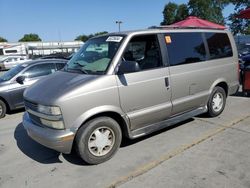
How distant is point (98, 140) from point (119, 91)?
0.82m

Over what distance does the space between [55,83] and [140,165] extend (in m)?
1.82

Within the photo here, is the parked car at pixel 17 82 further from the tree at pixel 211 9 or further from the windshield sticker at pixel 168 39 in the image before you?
the tree at pixel 211 9

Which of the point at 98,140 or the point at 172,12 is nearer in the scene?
the point at 98,140

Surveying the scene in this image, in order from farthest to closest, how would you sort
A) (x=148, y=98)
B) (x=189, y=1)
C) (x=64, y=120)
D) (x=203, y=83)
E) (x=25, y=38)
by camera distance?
(x=25, y=38)
(x=189, y=1)
(x=203, y=83)
(x=148, y=98)
(x=64, y=120)

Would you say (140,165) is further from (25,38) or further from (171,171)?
(25,38)

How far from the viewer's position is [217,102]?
6395 mm

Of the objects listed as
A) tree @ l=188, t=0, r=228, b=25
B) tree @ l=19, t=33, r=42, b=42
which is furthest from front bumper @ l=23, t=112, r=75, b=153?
tree @ l=19, t=33, r=42, b=42

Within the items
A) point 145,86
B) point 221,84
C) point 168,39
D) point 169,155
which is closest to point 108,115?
point 145,86

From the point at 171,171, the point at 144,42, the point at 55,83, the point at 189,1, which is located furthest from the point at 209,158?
the point at 189,1

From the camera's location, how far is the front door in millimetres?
4496

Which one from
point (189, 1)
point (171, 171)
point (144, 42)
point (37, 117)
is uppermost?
point (189, 1)

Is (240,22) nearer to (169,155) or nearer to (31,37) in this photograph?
(169,155)

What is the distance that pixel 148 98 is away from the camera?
15.6 ft

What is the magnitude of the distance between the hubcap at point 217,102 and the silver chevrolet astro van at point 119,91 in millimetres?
414
